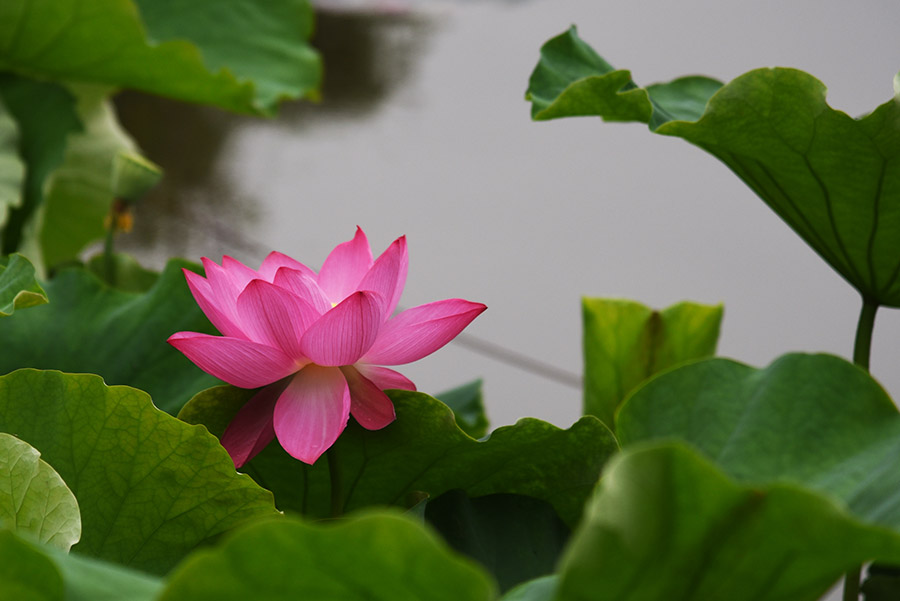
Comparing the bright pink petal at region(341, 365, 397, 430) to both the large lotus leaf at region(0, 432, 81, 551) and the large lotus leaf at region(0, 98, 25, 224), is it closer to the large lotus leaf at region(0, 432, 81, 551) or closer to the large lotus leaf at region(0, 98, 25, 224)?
the large lotus leaf at region(0, 432, 81, 551)

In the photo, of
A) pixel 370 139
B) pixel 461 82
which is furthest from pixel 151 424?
pixel 461 82

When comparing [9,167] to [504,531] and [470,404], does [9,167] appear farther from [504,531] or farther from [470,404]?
[504,531]

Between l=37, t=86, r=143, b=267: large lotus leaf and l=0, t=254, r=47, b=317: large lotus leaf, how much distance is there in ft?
2.51

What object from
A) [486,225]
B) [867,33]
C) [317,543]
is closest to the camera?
[317,543]

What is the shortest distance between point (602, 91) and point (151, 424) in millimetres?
274

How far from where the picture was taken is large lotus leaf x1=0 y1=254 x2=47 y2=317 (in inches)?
13.1

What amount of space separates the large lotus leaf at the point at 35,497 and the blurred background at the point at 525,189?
1.42m

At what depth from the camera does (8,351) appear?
48cm

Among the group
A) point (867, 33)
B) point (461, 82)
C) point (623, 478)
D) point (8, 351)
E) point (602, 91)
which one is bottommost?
point (8, 351)

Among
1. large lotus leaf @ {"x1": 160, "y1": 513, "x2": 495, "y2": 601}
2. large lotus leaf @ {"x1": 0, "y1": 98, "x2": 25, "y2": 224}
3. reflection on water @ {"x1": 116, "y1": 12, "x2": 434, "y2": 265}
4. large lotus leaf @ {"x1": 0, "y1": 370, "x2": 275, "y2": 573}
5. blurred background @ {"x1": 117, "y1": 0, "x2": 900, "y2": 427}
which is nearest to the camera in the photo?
large lotus leaf @ {"x1": 160, "y1": 513, "x2": 495, "y2": 601}

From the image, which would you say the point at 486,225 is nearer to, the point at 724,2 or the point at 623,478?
the point at 724,2

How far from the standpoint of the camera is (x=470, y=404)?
2.07ft

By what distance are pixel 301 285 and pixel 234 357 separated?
3cm

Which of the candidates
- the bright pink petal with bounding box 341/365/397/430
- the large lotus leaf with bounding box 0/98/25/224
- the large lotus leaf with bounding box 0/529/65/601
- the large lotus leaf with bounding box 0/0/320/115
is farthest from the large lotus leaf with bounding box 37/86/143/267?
the large lotus leaf with bounding box 0/529/65/601
